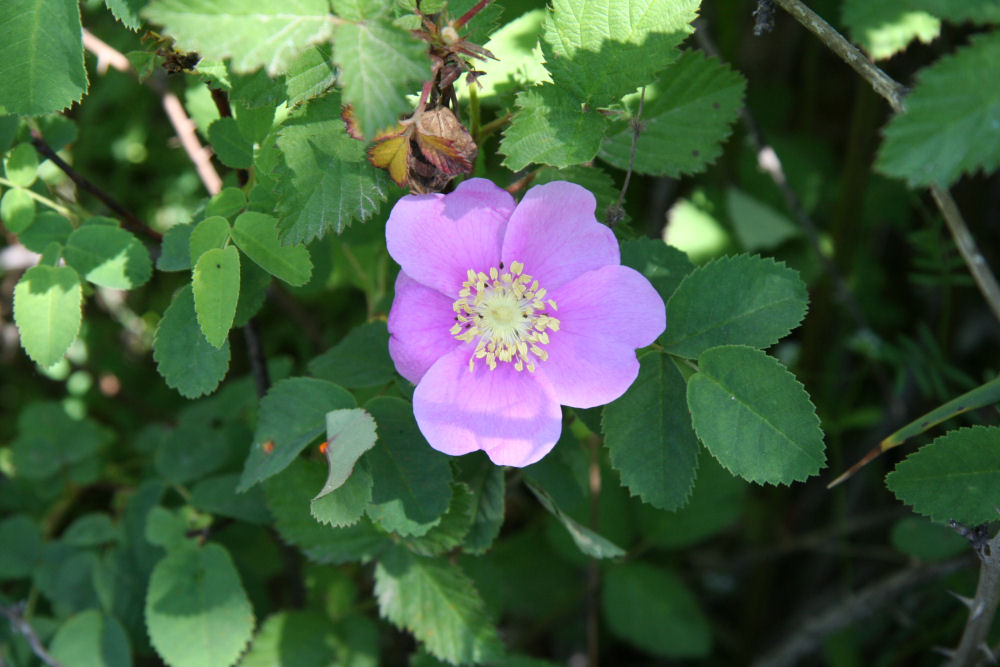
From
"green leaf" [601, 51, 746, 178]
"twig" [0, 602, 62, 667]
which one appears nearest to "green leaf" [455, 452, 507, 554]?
"green leaf" [601, 51, 746, 178]

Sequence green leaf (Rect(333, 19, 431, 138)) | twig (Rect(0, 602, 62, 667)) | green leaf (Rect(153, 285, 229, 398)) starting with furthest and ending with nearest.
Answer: twig (Rect(0, 602, 62, 667)), green leaf (Rect(153, 285, 229, 398)), green leaf (Rect(333, 19, 431, 138))

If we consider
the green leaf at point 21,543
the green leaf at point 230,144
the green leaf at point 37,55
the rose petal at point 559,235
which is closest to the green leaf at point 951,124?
the rose petal at point 559,235

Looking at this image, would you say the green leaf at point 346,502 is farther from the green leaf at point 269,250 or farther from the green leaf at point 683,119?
the green leaf at point 683,119

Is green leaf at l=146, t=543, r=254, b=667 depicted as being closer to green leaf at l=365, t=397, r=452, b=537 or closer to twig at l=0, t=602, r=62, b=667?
twig at l=0, t=602, r=62, b=667

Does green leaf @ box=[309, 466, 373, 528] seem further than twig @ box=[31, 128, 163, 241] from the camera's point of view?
No

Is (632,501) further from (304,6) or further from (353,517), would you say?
(304,6)

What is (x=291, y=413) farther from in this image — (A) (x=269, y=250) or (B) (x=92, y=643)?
(B) (x=92, y=643)
